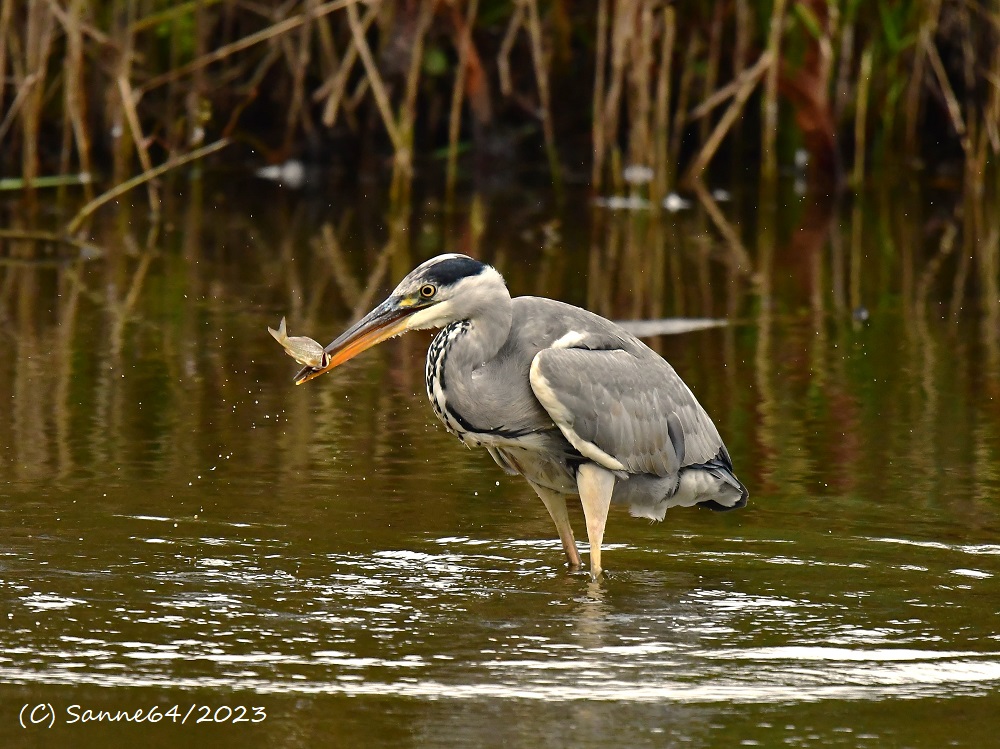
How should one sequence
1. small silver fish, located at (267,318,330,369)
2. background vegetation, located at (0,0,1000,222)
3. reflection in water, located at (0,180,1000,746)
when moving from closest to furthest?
1. reflection in water, located at (0,180,1000,746)
2. small silver fish, located at (267,318,330,369)
3. background vegetation, located at (0,0,1000,222)

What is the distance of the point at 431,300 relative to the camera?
603 cm

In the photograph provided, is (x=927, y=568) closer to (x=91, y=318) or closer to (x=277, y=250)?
(x=91, y=318)

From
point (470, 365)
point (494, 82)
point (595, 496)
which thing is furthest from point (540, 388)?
point (494, 82)

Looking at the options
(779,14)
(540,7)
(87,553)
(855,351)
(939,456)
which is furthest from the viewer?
(540,7)

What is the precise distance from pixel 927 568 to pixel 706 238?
24.5ft

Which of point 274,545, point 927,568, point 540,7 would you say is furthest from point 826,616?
point 540,7

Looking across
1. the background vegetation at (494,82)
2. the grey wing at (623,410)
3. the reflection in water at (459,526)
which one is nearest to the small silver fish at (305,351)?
the reflection in water at (459,526)

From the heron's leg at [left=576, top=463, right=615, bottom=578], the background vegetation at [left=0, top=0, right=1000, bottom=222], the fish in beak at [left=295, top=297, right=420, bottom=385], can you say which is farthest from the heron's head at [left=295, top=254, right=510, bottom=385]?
the background vegetation at [left=0, top=0, right=1000, bottom=222]

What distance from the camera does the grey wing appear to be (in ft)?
19.5

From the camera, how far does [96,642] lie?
197 inches

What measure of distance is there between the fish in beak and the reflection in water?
2.05 ft

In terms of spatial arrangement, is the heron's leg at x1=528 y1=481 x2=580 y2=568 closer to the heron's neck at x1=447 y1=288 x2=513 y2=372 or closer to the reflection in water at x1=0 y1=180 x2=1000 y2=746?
the reflection in water at x1=0 y1=180 x2=1000 y2=746

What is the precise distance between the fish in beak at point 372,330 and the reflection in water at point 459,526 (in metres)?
0.62

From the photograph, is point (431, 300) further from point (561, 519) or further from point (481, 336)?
point (561, 519)
